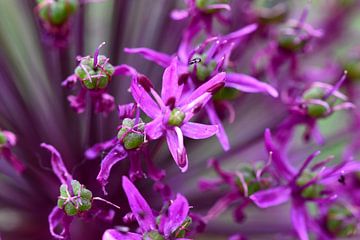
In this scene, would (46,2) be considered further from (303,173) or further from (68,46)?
(303,173)

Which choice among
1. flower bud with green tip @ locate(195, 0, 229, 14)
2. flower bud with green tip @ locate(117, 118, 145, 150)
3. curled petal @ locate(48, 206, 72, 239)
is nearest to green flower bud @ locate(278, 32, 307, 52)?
flower bud with green tip @ locate(195, 0, 229, 14)

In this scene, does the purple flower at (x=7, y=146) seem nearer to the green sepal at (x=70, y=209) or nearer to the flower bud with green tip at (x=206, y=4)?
the green sepal at (x=70, y=209)

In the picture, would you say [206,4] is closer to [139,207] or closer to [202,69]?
[202,69]

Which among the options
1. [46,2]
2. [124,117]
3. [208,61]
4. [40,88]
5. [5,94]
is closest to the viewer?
[124,117]

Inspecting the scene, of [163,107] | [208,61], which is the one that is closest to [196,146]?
[208,61]

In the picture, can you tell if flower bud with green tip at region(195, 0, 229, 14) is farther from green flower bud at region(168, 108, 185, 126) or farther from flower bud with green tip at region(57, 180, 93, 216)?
flower bud with green tip at region(57, 180, 93, 216)

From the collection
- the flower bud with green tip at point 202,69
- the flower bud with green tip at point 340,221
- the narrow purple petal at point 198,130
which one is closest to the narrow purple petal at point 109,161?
the narrow purple petal at point 198,130

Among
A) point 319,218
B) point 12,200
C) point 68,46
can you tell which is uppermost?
point 68,46

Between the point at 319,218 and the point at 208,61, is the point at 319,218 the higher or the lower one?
the lower one
